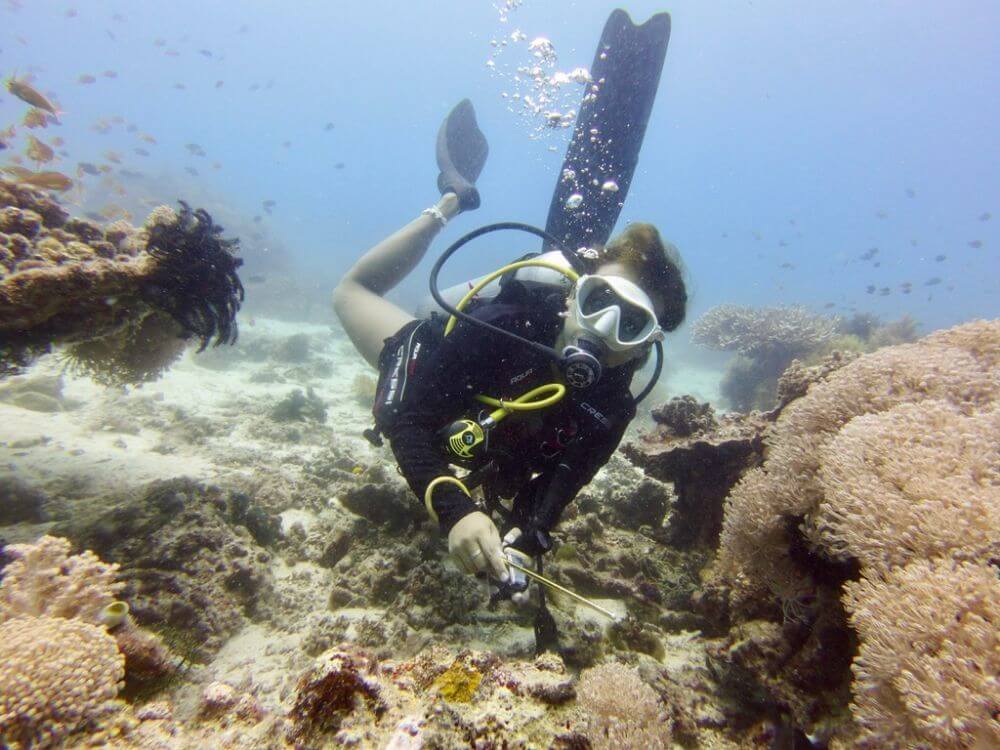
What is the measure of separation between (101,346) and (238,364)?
30.8ft

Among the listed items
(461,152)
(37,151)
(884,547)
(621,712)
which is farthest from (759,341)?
(37,151)

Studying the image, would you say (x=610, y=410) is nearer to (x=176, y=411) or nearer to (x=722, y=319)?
(x=176, y=411)

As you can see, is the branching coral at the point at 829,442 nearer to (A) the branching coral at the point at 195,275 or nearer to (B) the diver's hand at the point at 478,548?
(B) the diver's hand at the point at 478,548

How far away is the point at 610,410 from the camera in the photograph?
363 centimetres

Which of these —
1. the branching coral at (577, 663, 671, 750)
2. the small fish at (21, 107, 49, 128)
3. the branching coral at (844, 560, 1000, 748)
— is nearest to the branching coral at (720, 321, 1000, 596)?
the branching coral at (844, 560, 1000, 748)

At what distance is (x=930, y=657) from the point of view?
5.43 feet

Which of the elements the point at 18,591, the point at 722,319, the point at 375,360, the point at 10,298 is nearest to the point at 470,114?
the point at 375,360

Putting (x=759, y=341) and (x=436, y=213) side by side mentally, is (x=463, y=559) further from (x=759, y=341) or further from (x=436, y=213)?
(x=759, y=341)

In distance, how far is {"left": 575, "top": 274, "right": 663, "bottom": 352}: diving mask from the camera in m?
3.35

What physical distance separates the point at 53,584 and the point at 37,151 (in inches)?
426

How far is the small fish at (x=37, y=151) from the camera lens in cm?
875

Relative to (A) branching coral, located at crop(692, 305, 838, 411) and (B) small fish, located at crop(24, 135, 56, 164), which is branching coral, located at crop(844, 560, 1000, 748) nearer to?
(A) branching coral, located at crop(692, 305, 838, 411)

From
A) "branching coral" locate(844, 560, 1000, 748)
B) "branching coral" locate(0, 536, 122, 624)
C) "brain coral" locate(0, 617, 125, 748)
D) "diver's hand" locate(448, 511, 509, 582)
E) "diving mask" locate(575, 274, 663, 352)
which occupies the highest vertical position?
"diving mask" locate(575, 274, 663, 352)

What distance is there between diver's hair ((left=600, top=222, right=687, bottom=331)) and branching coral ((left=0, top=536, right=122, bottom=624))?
3782 millimetres
